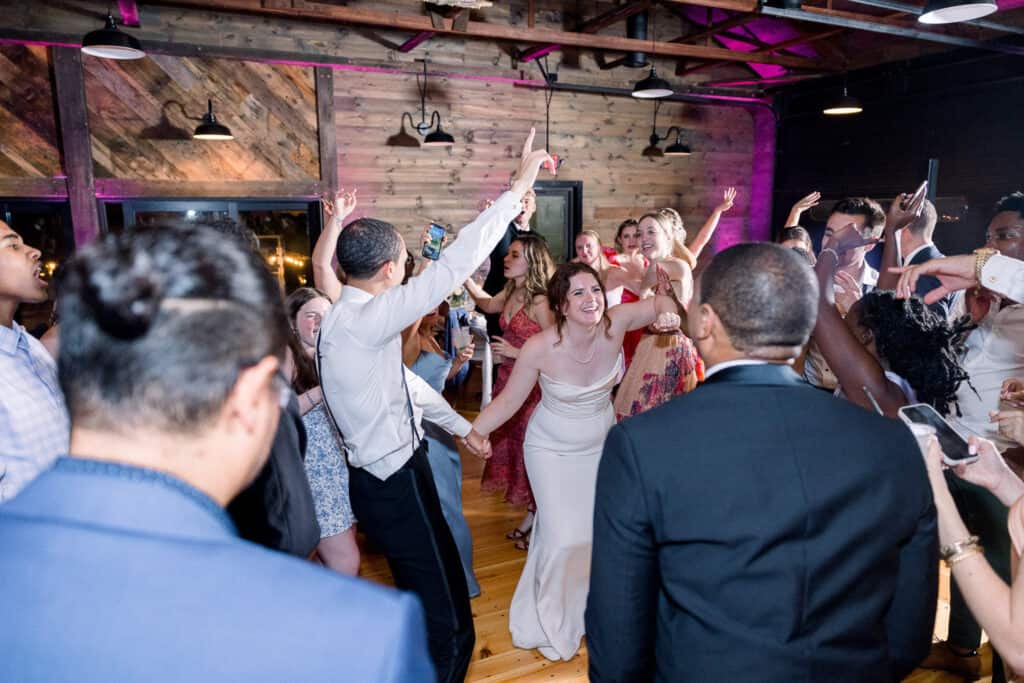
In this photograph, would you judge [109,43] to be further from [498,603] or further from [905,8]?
[905,8]

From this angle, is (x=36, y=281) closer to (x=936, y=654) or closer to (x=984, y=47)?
(x=936, y=654)

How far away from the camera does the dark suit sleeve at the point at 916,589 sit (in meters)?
1.13

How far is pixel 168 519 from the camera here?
534 millimetres

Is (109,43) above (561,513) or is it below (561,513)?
above

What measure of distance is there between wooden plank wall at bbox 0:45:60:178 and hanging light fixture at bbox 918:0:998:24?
655 cm

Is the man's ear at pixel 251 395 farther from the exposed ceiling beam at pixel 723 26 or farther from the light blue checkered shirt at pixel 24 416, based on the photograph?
the exposed ceiling beam at pixel 723 26

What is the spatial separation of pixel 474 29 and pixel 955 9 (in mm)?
3733

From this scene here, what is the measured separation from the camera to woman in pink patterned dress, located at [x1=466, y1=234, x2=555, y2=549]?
3525mm

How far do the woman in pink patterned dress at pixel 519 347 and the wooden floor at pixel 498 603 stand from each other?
5.3 inches

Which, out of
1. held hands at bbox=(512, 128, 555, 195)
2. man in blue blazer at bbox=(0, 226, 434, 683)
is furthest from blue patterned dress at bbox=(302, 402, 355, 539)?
man in blue blazer at bbox=(0, 226, 434, 683)

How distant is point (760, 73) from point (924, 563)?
8.79 meters

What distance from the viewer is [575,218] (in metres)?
7.89

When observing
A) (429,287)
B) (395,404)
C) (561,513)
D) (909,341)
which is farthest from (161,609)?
(561,513)

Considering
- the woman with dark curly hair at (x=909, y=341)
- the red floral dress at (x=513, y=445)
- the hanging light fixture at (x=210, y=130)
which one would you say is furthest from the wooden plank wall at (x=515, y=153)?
the woman with dark curly hair at (x=909, y=341)
